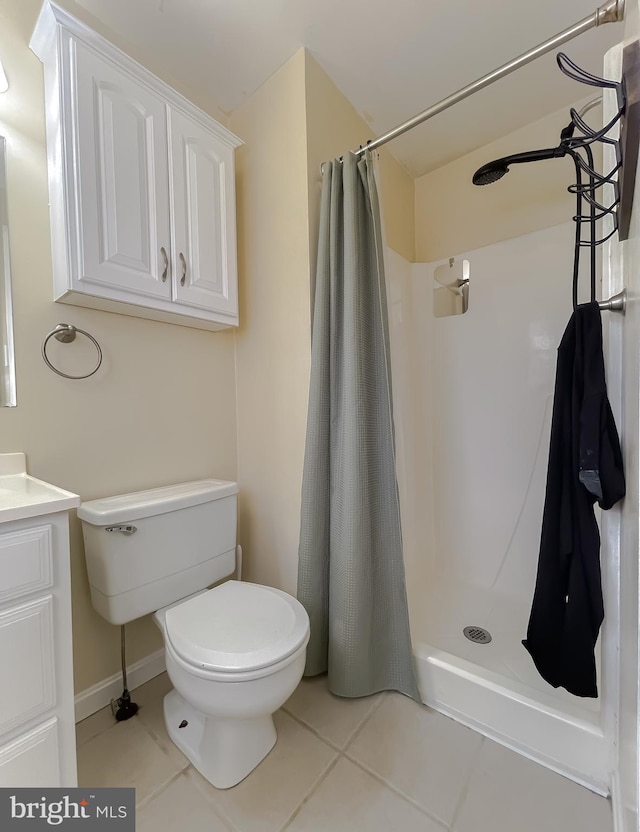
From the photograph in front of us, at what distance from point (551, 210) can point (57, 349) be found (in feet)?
6.92

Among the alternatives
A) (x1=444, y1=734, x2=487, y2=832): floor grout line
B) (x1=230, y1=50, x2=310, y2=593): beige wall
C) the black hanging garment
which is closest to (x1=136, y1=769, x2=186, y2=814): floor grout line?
(x1=230, y1=50, x2=310, y2=593): beige wall

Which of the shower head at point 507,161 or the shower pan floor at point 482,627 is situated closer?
the shower head at point 507,161

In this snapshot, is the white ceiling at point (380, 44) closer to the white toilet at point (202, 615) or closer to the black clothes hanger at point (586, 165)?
the black clothes hanger at point (586, 165)

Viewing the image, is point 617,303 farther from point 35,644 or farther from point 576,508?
point 35,644

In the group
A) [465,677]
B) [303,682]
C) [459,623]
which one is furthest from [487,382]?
[303,682]

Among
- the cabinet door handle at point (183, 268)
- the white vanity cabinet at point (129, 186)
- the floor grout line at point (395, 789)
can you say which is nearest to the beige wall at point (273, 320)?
the white vanity cabinet at point (129, 186)

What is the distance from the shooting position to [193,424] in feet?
5.01

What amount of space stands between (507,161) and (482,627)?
1.80 m

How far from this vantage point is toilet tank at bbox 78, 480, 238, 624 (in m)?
1.10

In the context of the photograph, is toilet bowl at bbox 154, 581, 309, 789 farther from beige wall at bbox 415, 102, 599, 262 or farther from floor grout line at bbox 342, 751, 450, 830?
beige wall at bbox 415, 102, 599, 262

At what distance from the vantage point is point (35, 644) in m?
0.75

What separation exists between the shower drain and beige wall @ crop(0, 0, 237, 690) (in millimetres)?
1277

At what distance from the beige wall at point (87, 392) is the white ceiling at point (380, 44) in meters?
0.46

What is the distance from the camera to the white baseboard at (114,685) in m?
1.21
